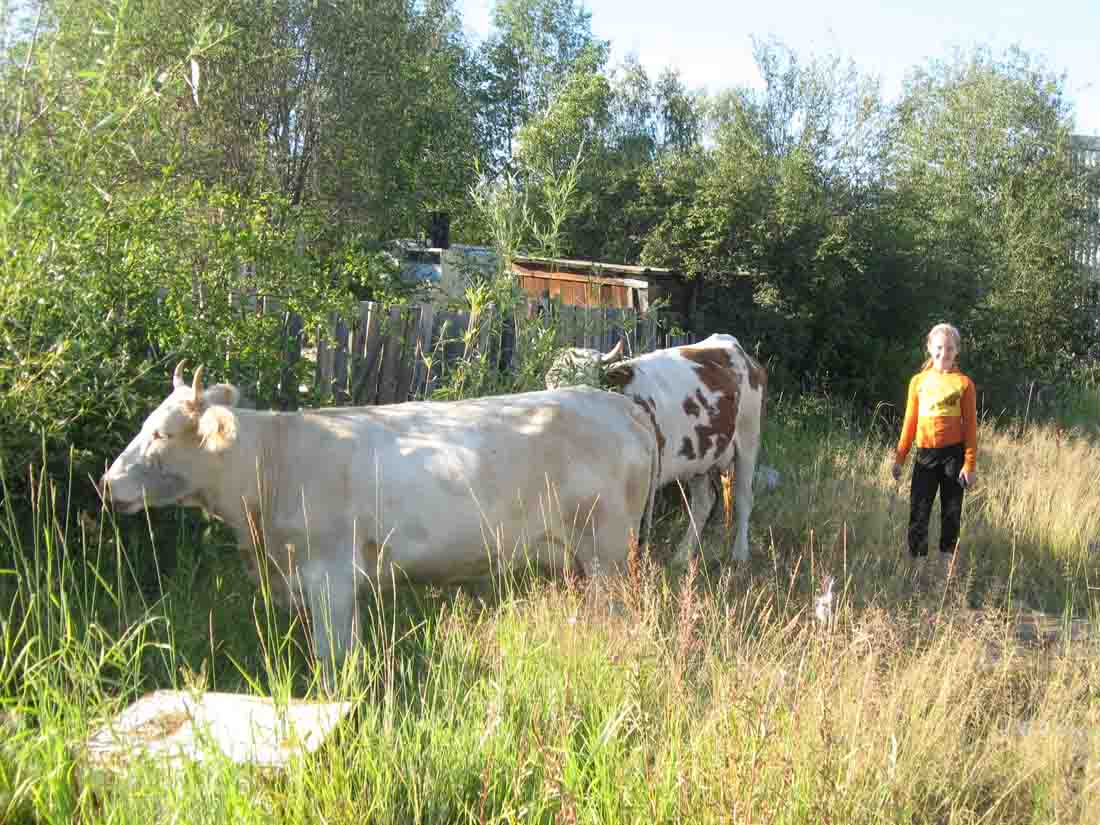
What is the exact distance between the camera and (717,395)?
23.7 ft

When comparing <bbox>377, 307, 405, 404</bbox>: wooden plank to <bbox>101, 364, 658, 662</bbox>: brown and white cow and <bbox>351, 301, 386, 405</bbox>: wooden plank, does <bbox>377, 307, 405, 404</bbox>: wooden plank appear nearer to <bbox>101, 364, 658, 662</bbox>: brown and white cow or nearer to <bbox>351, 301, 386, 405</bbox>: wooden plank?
<bbox>351, 301, 386, 405</bbox>: wooden plank

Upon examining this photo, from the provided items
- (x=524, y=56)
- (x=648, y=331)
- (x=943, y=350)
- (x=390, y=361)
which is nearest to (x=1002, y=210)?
(x=648, y=331)

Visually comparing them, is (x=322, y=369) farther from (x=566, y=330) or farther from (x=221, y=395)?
(x=221, y=395)

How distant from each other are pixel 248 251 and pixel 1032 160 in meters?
16.5

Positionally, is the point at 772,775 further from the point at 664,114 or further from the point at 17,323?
the point at 664,114

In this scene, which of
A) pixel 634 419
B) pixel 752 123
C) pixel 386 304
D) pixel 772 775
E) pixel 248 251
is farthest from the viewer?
pixel 752 123

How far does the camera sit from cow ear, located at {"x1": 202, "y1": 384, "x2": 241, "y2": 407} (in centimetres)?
423

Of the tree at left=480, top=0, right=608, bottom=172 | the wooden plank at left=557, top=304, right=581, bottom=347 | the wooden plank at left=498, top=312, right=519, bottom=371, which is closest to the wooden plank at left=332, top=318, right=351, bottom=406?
the wooden plank at left=498, top=312, right=519, bottom=371

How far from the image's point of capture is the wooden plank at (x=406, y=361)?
6.80 metres

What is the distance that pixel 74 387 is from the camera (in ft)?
15.4

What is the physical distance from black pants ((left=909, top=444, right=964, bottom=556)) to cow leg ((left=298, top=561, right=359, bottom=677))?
3858 mm

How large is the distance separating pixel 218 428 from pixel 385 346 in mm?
2707

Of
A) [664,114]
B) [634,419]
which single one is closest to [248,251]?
[634,419]

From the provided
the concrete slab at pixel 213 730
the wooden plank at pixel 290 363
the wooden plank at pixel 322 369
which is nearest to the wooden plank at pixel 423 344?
the wooden plank at pixel 322 369
